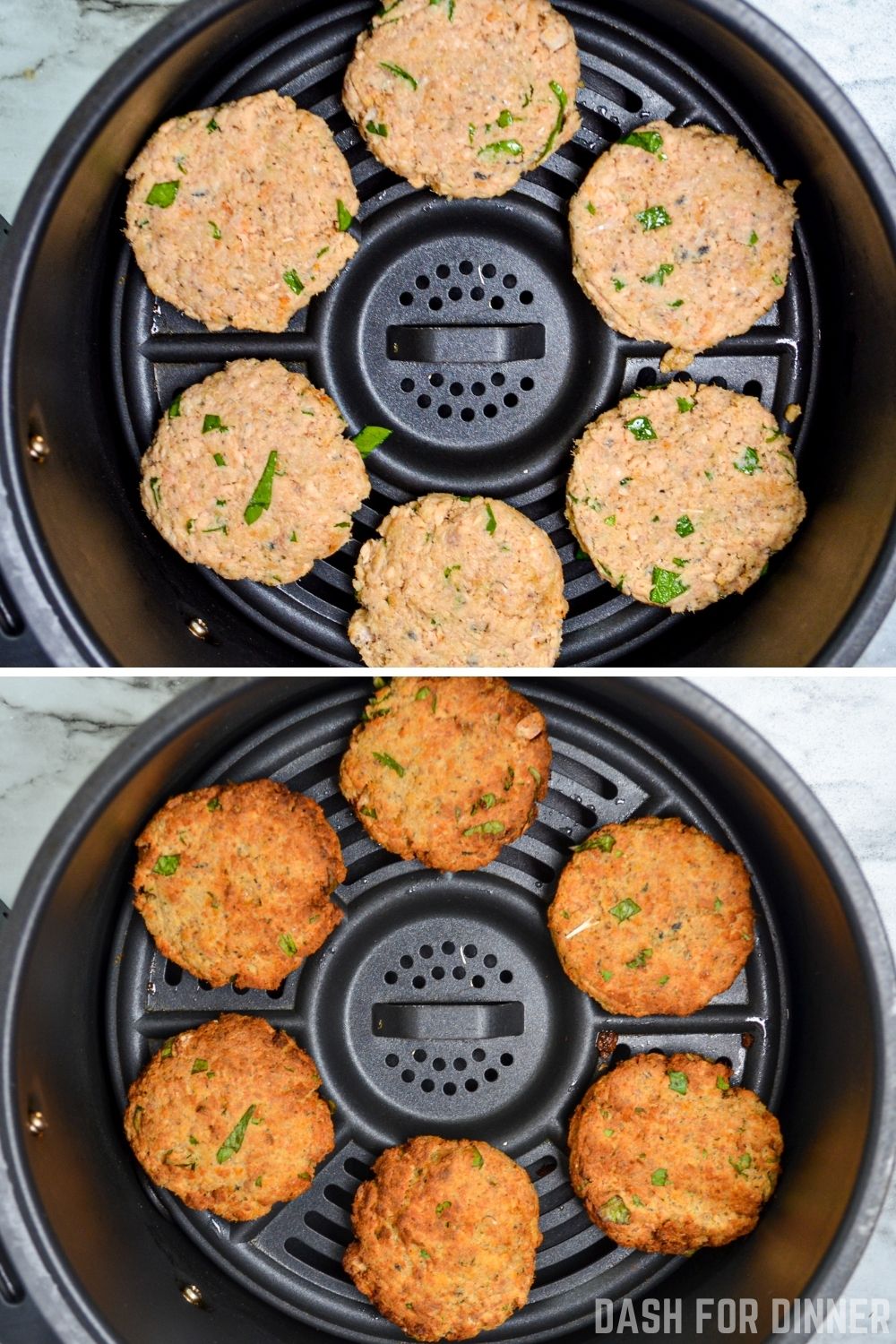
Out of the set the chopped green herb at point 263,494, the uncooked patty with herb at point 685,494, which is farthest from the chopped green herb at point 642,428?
the chopped green herb at point 263,494

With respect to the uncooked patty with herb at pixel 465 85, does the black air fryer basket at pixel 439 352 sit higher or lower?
lower

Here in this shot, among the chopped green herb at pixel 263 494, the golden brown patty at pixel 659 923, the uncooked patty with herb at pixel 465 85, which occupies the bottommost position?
the golden brown patty at pixel 659 923

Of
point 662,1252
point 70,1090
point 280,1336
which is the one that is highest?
point 70,1090

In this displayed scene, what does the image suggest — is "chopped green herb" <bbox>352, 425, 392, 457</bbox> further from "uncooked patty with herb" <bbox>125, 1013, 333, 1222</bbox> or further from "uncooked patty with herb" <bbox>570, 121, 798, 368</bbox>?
"uncooked patty with herb" <bbox>125, 1013, 333, 1222</bbox>

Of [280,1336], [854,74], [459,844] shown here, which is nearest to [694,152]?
[854,74]

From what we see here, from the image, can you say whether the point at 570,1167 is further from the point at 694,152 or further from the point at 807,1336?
the point at 694,152

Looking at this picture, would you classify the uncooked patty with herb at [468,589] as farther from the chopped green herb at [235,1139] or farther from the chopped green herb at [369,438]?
the chopped green herb at [235,1139]

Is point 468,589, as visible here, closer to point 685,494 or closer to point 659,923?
point 685,494
